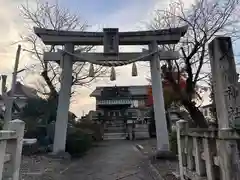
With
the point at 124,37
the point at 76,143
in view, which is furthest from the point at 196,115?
the point at 76,143

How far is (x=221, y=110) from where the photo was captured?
427cm

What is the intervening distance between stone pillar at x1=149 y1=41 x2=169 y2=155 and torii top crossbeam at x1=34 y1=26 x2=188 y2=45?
0.40 meters

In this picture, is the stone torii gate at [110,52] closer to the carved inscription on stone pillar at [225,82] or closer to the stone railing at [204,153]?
the stone railing at [204,153]

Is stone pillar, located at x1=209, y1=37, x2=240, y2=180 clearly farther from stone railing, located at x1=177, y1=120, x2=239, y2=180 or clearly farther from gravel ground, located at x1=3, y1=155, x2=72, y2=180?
gravel ground, located at x1=3, y1=155, x2=72, y2=180

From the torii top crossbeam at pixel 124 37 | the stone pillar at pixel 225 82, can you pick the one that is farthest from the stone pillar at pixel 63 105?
the stone pillar at pixel 225 82

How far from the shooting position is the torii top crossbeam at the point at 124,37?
435 inches

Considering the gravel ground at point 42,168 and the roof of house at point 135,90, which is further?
the roof of house at point 135,90

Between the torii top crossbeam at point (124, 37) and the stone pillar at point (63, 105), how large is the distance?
40 centimetres

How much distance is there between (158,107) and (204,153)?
246 inches

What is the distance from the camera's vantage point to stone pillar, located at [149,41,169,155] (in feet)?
34.1

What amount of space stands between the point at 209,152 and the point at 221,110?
0.74m

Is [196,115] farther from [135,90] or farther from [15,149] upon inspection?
[135,90]

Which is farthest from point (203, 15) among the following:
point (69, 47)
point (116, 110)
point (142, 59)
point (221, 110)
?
point (116, 110)

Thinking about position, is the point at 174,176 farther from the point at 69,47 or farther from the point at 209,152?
the point at 69,47
